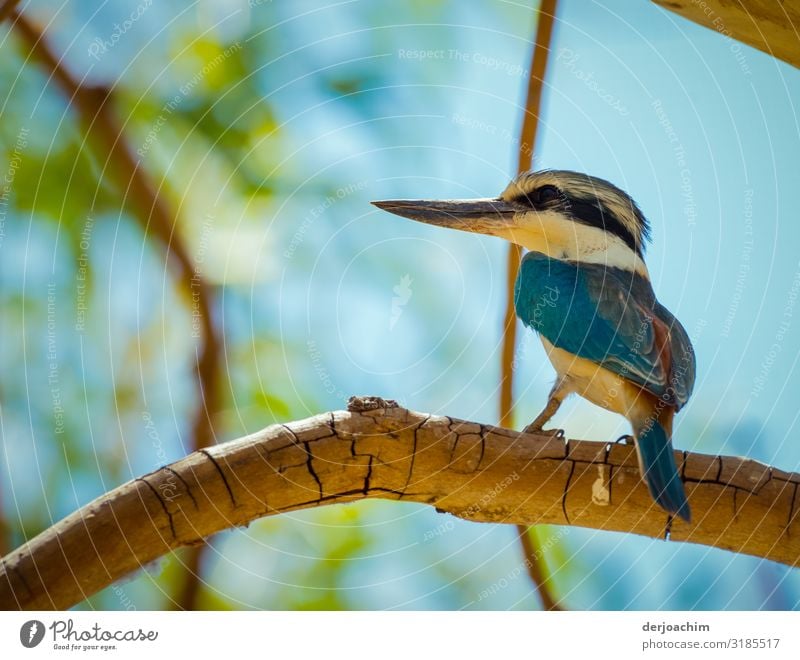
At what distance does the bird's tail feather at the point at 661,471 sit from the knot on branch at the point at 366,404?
0.64 m

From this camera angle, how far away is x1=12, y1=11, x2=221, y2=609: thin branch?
2.83m

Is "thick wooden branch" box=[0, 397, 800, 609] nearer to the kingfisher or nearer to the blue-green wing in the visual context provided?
the kingfisher

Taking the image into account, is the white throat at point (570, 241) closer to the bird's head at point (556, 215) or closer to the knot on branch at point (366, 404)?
the bird's head at point (556, 215)

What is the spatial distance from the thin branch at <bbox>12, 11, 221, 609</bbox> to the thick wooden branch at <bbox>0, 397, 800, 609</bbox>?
32.4 inches

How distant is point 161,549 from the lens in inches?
79.3

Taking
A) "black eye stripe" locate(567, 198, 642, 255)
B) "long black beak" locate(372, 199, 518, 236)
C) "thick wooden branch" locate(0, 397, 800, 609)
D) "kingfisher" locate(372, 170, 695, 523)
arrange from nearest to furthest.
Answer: "thick wooden branch" locate(0, 397, 800, 609) < "kingfisher" locate(372, 170, 695, 523) < "long black beak" locate(372, 199, 518, 236) < "black eye stripe" locate(567, 198, 642, 255)

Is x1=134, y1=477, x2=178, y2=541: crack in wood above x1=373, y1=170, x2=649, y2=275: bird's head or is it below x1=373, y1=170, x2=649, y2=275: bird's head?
below

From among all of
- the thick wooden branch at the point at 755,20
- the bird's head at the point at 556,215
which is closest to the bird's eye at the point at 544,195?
the bird's head at the point at 556,215

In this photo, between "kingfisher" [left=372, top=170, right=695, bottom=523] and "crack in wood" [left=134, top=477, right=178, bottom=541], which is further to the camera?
"kingfisher" [left=372, top=170, right=695, bottom=523]

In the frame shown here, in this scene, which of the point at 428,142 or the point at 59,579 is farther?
the point at 428,142

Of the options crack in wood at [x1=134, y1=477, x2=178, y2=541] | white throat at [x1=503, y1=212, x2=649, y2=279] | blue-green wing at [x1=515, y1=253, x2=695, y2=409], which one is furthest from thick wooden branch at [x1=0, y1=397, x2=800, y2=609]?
white throat at [x1=503, y1=212, x2=649, y2=279]

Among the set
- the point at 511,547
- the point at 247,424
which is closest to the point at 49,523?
the point at 247,424

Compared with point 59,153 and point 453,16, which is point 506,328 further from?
point 59,153

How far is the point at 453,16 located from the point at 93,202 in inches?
55.0
